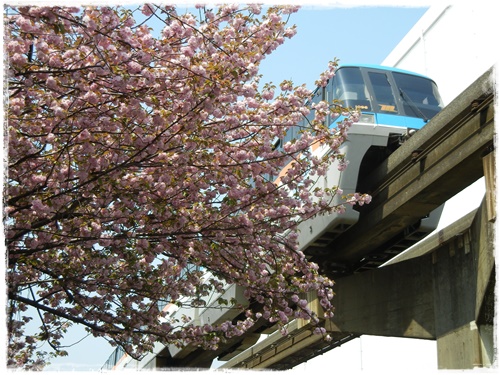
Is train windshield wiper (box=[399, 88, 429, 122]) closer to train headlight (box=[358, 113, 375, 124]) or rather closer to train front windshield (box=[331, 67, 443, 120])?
train front windshield (box=[331, 67, 443, 120])

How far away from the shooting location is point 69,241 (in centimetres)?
786

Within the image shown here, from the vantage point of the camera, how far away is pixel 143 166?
7.78 m

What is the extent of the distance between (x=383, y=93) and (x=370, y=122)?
1261 millimetres

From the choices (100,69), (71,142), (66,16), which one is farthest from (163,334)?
(66,16)

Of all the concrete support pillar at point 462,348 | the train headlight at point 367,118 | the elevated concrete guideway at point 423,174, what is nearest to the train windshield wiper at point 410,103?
the train headlight at point 367,118

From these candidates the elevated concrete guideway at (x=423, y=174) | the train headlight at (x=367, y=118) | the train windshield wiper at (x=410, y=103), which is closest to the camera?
the elevated concrete guideway at (x=423, y=174)

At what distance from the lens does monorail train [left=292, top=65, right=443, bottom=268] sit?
12.5 metres

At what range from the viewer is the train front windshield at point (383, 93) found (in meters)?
13.4

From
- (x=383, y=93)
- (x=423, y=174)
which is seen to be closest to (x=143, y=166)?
(x=423, y=174)

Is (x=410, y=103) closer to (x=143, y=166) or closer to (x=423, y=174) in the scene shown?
(x=423, y=174)

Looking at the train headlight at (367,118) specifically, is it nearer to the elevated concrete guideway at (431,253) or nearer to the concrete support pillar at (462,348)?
the elevated concrete guideway at (431,253)

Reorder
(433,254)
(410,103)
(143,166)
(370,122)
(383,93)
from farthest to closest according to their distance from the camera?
1. (433,254)
2. (410,103)
3. (383,93)
4. (370,122)
5. (143,166)

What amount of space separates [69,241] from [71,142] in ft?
3.51

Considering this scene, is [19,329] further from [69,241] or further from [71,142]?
[71,142]
